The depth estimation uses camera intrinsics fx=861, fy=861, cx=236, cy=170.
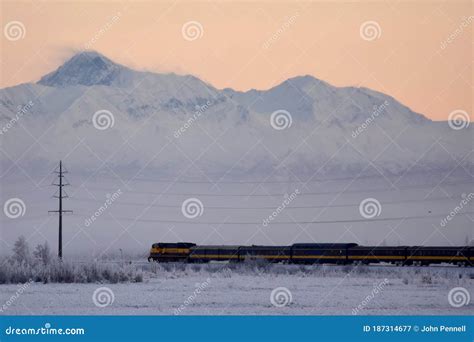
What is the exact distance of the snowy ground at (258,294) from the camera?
27.5 metres

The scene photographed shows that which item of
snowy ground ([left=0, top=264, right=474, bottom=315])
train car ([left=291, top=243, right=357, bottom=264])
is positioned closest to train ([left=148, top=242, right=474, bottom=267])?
train car ([left=291, top=243, right=357, bottom=264])

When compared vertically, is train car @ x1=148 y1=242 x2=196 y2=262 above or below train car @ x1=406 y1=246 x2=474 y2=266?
below

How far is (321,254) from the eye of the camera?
57688mm

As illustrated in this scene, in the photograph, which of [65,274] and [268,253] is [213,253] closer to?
[268,253]

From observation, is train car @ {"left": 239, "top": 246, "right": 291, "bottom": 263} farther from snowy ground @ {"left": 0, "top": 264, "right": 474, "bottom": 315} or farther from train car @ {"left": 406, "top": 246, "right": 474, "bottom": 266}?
snowy ground @ {"left": 0, "top": 264, "right": 474, "bottom": 315}

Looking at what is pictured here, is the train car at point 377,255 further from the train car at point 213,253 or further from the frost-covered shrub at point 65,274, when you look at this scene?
the frost-covered shrub at point 65,274

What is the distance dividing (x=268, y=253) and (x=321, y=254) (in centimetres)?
396

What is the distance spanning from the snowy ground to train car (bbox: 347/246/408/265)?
10810 millimetres

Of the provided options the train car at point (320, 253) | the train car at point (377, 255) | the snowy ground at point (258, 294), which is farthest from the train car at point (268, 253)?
the snowy ground at point (258, 294)

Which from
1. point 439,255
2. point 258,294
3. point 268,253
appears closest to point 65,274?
point 258,294

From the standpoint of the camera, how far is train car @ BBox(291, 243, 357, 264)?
5706 cm

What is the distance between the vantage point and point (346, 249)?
57.0 m

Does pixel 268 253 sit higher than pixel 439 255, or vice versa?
pixel 439 255
